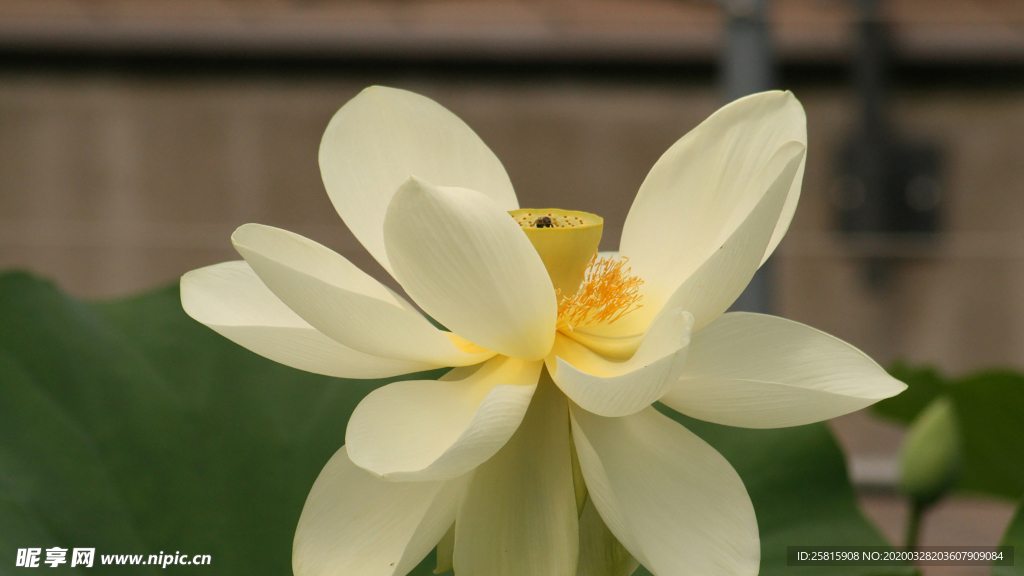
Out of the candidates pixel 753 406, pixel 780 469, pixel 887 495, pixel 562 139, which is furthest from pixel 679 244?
pixel 562 139

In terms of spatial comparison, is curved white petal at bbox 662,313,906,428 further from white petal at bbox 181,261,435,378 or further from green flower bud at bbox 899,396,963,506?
green flower bud at bbox 899,396,963,506

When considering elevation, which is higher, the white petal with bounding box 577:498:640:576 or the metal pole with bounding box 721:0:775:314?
the metal pole with bounding box 721:0:775:314

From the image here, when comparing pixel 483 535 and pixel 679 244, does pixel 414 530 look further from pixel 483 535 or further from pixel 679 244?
pixel 679 244

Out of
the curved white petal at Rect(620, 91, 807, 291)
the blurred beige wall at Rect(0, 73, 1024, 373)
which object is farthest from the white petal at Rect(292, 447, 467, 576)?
the blurred beige wall at Rect(0, 73, 1024, 373)

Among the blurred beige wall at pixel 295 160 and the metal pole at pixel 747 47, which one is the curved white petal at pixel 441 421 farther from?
the blurred beige wall at pixel 295 160

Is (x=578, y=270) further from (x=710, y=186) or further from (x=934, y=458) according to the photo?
(x=934, y=458)

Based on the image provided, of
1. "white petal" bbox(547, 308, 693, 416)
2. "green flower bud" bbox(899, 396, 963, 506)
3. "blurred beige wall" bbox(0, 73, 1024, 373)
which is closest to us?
"white petal" bbox(547, 308, 693, 416)

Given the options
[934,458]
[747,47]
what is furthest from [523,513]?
[747,47]
